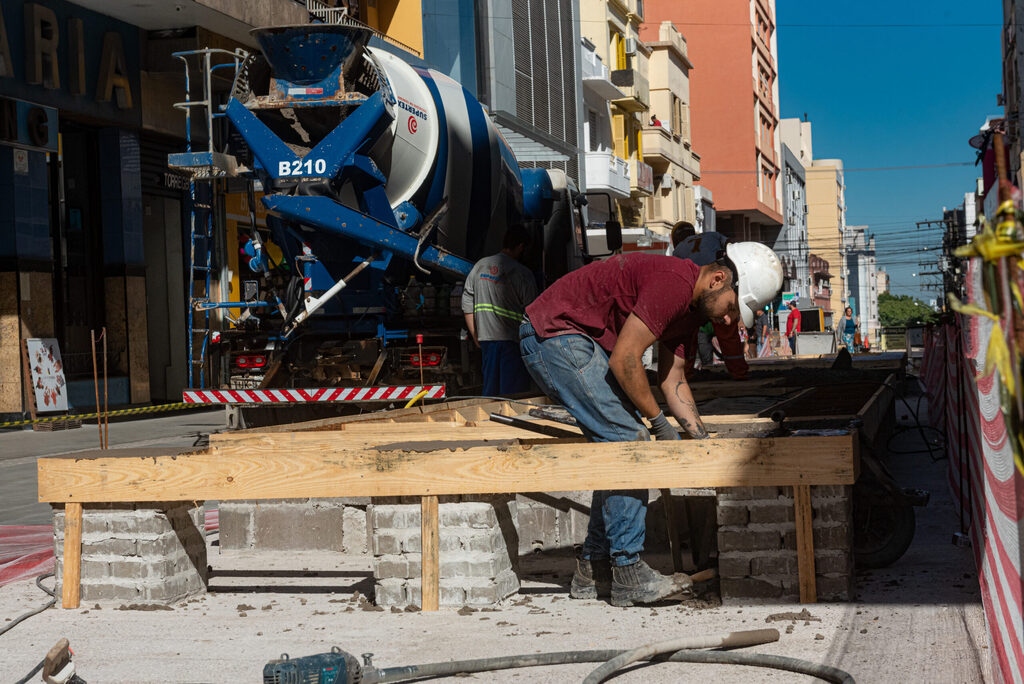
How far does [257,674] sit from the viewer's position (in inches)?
182

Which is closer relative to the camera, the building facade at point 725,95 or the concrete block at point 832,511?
the concrete block at point 832,511

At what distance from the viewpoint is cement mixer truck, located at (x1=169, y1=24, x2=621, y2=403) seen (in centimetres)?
1137

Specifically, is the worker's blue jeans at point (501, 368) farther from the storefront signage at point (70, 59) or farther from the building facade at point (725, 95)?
the building facade at point (725, 95)

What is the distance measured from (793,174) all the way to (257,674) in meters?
95.7

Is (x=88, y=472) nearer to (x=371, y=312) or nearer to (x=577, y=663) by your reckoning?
(x=577, y=663)

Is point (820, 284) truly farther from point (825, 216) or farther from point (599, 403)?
point (599, 403)

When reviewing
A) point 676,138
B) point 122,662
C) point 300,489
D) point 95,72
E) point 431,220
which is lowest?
point 122,662

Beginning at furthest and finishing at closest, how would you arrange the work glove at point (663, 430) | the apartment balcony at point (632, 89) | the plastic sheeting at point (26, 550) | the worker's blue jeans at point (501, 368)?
the apartment balcony at point (632, 89)
the worker's blue jeans at point (501, 368)
the plastic sheeting at point (26, 550)
the work glove at point (663, 430)

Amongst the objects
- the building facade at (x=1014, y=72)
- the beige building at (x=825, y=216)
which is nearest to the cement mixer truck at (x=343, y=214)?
the building facade at (x=1014, y=72)

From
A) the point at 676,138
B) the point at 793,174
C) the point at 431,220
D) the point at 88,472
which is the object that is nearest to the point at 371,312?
the point at 431,220

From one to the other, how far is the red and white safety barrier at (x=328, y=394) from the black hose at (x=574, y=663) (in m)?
7.37

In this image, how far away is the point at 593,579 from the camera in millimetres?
5879

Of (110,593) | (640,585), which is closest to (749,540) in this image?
(640,585)

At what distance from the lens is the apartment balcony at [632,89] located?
46.3 metres
